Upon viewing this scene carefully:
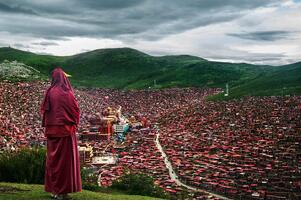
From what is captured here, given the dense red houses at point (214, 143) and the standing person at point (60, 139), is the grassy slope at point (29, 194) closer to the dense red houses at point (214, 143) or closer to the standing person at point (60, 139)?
the standing person at point (60, 139)

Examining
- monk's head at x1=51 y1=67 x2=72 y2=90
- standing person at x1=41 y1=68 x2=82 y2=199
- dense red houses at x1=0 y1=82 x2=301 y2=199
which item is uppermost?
monk's head at x1=51 y1=67 x2=72 y2=90

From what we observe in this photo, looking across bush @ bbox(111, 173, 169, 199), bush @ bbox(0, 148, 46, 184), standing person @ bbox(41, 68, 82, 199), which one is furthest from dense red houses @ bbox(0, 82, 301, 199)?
standing person @ bbox(41, 68, 82, 199)

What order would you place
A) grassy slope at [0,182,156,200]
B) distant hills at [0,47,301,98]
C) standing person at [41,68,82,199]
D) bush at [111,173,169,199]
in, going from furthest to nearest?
1. distant hills at [0,47,301,98]
2. bush at [111,173,169,199]
3. grassy slope at [0,182,156,200]
4. standing person at [41,68,82,199]

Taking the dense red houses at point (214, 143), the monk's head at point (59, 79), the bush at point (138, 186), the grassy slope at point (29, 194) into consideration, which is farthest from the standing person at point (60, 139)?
the dense red houses at point (214, 143)

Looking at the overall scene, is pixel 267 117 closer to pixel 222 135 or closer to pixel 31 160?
pixel 222 135

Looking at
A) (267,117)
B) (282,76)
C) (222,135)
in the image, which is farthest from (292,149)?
(282,76)

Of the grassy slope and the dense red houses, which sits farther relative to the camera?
the dense red houses

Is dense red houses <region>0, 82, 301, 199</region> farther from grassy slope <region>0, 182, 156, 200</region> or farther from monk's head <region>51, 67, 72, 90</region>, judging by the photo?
monk's head <region>51, 67, 72, 90</region>
